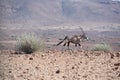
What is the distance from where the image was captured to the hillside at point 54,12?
10750 cm

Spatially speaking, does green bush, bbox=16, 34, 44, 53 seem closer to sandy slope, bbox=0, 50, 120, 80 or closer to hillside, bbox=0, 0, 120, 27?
sandy slope, bbox=0, 50, 120, 80

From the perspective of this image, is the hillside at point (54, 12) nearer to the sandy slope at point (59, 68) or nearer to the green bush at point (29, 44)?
the green bush at point (29, 44)

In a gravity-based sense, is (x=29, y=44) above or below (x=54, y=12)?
below

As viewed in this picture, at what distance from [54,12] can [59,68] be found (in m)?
107

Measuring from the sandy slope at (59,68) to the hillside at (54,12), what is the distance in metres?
90.2

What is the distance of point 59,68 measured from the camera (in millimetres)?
10109

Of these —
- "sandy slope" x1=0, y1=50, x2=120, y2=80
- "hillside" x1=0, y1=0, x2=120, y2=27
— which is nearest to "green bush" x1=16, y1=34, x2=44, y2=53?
"sandy slope" x1=0, y1=50, x2=120, y2=80

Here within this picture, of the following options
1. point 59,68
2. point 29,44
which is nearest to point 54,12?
point 29,44

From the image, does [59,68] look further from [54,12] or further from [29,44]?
[54,12]

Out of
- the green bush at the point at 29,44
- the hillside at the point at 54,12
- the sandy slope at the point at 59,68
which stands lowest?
the sandy slope at the point at 59,68

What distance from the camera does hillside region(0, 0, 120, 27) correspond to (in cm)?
10750

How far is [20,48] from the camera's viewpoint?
14.4m

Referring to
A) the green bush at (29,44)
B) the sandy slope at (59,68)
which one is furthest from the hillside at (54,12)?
the sandy slope at (59,68)

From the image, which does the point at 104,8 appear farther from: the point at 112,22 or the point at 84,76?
the point at 84,76
